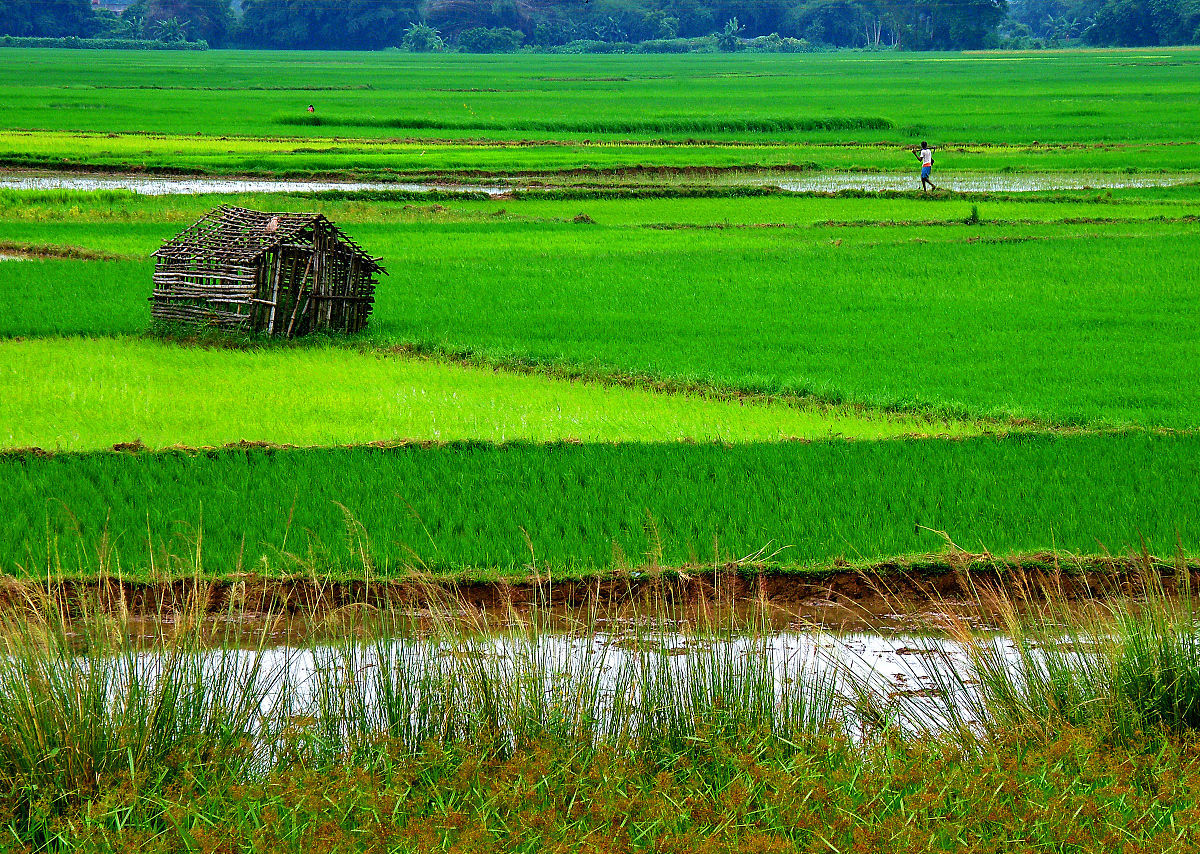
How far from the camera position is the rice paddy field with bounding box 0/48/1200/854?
13.5 feet

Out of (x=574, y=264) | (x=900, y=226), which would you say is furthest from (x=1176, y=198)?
(x=574, y=264)

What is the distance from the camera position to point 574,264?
60.9 ft

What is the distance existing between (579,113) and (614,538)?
48.2m

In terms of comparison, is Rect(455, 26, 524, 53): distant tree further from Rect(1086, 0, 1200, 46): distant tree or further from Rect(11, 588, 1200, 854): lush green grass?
Rect(11, 588, 1200, 854): lush green grass

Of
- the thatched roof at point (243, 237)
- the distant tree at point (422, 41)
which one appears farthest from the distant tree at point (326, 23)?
the thatched roof at point (243, 237)

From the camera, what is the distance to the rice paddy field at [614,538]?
4.11 meters

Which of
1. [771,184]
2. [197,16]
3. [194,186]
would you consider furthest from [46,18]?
[771,184]

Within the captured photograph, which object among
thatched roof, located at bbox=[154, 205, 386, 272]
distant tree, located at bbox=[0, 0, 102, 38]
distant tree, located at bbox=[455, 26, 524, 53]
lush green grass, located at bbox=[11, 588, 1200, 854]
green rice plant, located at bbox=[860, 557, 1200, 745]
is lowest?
lush green grass, located at bbox=[11, 588, 1200, 854]

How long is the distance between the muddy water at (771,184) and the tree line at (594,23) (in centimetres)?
10137

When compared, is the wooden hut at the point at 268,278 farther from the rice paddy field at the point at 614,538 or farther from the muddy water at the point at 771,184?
the muddy water at the point at 771,184

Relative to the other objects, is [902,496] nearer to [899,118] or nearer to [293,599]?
[293,599]

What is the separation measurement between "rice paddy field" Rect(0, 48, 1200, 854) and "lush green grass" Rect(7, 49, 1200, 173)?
10805 millimetres

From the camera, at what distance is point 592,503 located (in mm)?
7715

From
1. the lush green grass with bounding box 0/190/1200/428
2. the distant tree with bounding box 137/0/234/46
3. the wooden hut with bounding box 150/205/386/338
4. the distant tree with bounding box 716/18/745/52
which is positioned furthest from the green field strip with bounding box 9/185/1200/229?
the distant tree with bounding box 137/0/234/46
